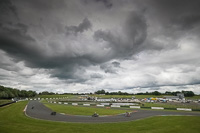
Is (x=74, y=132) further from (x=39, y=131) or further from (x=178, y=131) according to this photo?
(x=178, y=131)

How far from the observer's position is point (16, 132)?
18188 mm

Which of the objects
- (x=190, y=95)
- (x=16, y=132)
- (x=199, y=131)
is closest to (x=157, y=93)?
(x=190, y=95)

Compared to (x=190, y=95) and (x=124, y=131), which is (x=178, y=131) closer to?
(x=124, y=131)

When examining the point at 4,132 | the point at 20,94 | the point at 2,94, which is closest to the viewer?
the point at 4,132

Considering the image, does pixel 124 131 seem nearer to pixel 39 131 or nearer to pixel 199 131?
pixel 199 131

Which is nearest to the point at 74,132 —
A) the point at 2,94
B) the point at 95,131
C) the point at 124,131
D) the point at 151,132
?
the point at 95,131

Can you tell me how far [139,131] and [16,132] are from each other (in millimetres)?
18254

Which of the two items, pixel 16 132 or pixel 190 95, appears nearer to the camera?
pixel 16 132

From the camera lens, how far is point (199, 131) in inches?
765

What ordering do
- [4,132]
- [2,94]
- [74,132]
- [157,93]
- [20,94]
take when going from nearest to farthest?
[4,132] → [74,132] → [2,94] → [20,94] → [157,93]

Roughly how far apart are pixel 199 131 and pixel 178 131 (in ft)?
9.75

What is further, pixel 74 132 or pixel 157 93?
pixel 157 93

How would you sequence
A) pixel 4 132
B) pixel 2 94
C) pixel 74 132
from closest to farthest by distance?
pixel 4 132 < pixel 74 132 < pixel 2 94

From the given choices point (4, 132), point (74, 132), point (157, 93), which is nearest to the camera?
point (4, 132)
